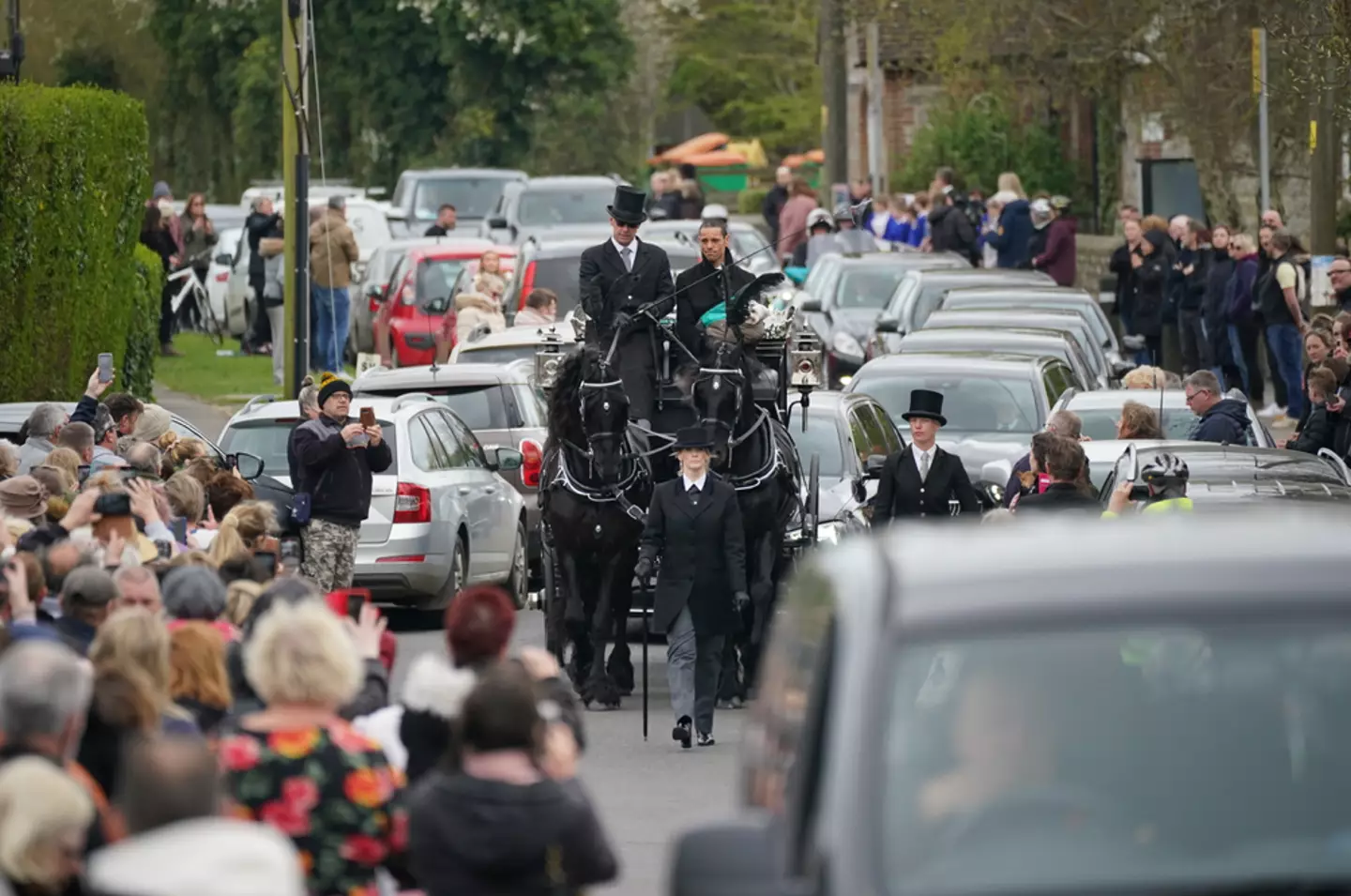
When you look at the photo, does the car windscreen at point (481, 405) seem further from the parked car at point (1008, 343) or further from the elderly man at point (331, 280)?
the elderly man at point (331, 280)

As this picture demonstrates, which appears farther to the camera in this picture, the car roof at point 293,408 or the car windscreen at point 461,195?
the car windscreen at point 461,195

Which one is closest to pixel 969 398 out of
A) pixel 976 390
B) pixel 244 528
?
pixel 976 390

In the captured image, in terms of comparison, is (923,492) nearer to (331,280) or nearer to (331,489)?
(331,489)

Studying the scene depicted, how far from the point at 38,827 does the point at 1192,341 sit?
2796 centimetres

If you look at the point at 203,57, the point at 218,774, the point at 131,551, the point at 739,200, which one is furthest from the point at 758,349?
the point at 739,200

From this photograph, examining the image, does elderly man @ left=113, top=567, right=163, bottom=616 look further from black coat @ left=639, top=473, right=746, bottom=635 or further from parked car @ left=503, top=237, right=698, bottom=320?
parked car @ left=503, top=237, right=698, bottom=320

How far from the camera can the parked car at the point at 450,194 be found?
1751 inches

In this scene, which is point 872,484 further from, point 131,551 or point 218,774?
point 218,774

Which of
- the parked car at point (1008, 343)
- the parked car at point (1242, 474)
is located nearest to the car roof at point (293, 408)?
the parked car at point (1242, 474)

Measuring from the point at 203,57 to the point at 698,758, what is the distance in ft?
151

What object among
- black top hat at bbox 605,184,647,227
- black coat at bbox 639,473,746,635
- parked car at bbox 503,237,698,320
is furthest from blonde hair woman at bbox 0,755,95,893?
parked car at bbox 503,237,698,320

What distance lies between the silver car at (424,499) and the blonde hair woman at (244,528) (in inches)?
227

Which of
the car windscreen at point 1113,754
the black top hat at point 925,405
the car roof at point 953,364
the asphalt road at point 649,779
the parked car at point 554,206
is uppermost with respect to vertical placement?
the parked car at point 554,206

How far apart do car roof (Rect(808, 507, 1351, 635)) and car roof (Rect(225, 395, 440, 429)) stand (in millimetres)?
13765
